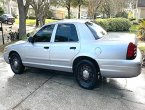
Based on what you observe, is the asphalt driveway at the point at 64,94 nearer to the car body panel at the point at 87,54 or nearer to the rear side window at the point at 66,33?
the car body panel at the point at 87,54

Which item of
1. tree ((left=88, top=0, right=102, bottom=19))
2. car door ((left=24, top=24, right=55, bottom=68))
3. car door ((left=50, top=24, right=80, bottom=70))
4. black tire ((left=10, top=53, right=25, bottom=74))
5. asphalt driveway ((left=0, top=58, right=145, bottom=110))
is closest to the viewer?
asphalt driveway ((left=0, top=58, right=145, bottom=110))

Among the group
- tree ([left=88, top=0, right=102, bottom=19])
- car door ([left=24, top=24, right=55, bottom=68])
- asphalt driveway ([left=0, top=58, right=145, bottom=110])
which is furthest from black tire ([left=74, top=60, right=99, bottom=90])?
tree ([left=88, top=0, right=102, bottom=19])

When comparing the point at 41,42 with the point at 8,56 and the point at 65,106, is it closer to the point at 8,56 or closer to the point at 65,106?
the point at 8,56

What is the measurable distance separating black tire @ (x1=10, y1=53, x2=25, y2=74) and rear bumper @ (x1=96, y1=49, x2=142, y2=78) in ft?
9.75

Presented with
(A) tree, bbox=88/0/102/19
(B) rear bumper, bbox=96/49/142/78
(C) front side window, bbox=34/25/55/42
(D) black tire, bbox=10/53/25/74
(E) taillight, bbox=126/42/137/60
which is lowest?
(D) black tire, bbox=10/53/25/74

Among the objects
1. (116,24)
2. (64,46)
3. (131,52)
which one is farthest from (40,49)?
(116,24)

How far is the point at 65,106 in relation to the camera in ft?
16.6

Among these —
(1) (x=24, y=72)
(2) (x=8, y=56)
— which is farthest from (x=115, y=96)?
(2) (x=8, y=56)

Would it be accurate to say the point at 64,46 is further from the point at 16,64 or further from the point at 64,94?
the point at 16,64

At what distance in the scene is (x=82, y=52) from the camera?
19.2ft

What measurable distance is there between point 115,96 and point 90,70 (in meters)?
0.91

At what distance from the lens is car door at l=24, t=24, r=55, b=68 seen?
6.63m

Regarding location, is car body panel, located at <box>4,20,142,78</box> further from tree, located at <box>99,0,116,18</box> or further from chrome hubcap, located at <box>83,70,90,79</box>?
tree, located at <box>99,0,116,18</box>

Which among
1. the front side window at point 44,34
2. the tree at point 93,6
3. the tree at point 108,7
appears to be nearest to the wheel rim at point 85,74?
the front side window at point 44,34
